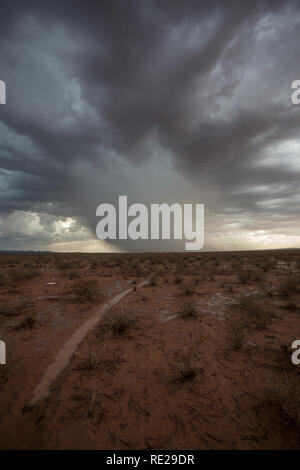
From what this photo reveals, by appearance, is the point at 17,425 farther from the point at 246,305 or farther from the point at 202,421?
the point at 246,305

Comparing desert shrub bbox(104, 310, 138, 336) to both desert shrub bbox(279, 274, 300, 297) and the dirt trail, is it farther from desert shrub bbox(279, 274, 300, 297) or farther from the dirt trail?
desert shrub bbox(279, 274, 300, 297)

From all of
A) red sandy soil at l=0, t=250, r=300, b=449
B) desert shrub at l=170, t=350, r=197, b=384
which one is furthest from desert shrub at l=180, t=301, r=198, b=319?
desert shrub at l=170, t=350, r=197, b=384

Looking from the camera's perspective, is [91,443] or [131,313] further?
[131,313]

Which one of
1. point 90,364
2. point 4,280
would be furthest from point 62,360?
point 4,280

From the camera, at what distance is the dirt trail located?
356 centimetres

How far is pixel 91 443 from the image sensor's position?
270 cm

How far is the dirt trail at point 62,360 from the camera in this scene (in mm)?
3560

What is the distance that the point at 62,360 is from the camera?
14.9 feet

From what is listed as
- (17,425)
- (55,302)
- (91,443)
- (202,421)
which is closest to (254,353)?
(202,421)

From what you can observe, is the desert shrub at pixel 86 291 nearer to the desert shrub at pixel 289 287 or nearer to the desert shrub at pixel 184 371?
the desert shrub at pixel 184 371

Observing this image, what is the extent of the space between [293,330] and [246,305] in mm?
1777

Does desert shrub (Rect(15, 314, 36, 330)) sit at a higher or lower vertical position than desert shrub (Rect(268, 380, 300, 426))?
lower

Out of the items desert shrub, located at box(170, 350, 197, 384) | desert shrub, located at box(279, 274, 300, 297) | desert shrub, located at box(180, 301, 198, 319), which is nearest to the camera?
desert shrub, located at box(170, 350, 197, 384)

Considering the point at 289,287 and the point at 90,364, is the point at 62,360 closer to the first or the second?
the point at 90,364
